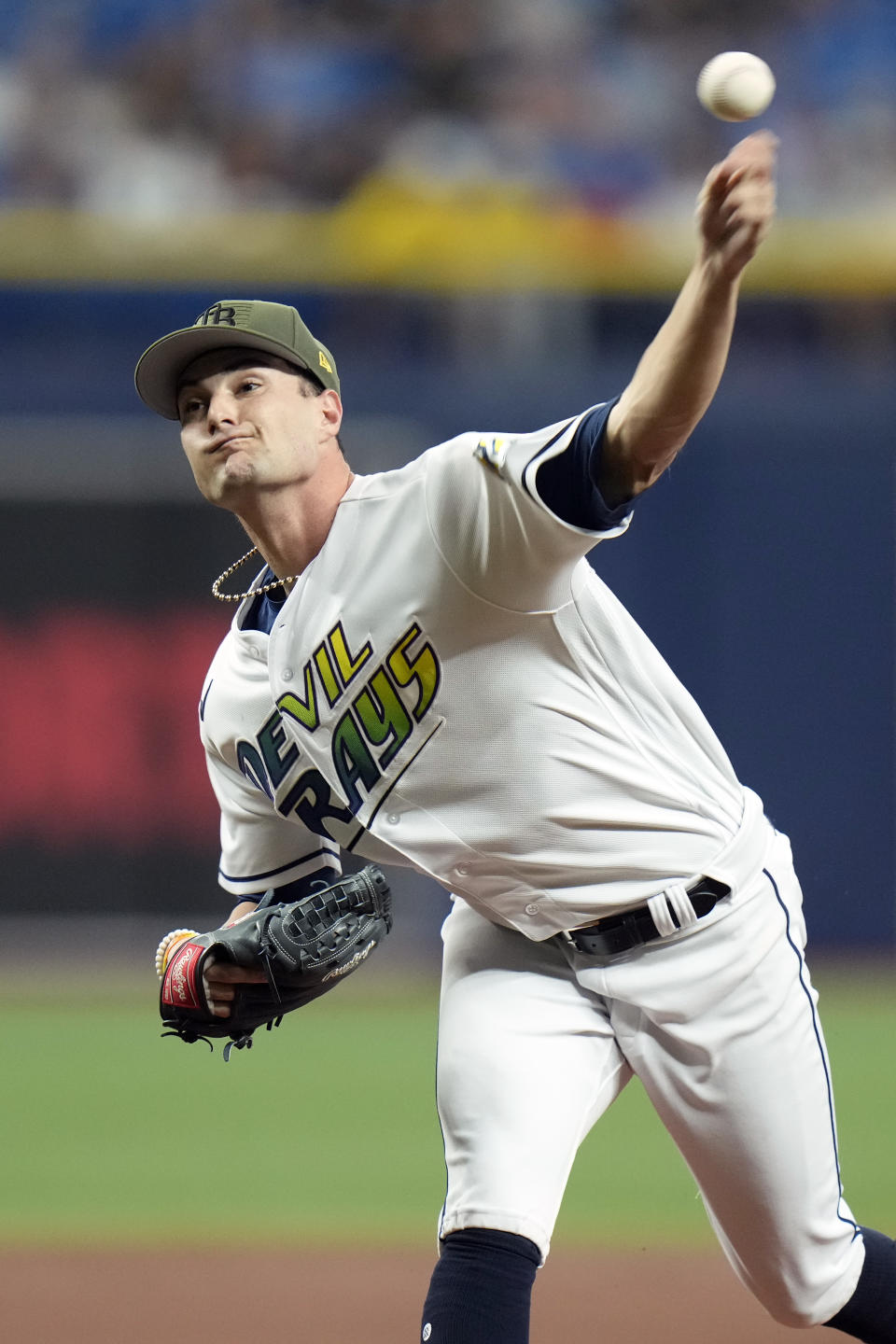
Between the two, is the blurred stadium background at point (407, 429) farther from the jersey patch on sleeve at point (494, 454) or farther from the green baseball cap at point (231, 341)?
the jersey patch on sleeve at point (494, 454)

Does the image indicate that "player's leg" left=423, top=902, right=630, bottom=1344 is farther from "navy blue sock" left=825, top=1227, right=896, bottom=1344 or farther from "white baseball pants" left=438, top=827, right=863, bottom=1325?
"navy blue sock" left=825, top=1227, right=896, bottom=1344

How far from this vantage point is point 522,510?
245cm

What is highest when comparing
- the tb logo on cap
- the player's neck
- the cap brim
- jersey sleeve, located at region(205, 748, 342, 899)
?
the tb logo on cap

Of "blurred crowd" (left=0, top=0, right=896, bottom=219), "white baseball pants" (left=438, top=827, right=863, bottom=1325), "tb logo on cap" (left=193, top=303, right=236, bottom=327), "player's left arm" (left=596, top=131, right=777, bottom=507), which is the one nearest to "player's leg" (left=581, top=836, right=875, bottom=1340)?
"white baseball pants" (left=438, top=827, right=863, bottom=1325)

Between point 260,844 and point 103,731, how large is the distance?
15.6 ft

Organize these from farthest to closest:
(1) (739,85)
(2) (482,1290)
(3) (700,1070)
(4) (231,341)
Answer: (4) (231,341), (3) (700,1070), (2) (482,1290), (1) (739,85)

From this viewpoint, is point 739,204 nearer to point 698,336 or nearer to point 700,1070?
point 698,336

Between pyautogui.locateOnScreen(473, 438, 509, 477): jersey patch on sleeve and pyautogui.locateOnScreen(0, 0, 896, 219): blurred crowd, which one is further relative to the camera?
pyautogui.locateOnScreen(0, 0, 896, 219): blurred crowd

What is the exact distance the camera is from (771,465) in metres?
8.14

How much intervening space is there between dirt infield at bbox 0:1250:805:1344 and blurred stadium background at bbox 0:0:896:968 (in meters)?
3.51

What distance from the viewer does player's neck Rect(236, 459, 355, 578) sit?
2881 millimetres

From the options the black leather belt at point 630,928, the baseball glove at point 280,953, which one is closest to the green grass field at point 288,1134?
the baseball glove at point 280,953

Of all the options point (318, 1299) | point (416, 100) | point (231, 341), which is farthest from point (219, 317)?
point (416, 100)

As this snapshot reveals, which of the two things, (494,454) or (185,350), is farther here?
(185,350)
